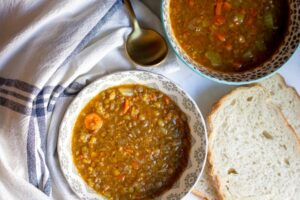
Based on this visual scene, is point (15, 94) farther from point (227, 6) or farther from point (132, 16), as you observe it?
point (227, 6)

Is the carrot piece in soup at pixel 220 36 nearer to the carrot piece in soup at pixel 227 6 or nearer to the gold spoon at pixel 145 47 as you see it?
the carrot piece in soup at pixel 227 6

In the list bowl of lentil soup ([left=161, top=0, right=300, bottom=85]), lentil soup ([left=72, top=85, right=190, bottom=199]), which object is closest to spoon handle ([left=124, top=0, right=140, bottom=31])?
bowl of lentil soup ([left=161, top=0, right=300, bottom=85])

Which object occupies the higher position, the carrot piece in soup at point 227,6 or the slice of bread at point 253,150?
the carrot piece in soup at point 227,6

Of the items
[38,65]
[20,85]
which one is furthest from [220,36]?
[20,85]

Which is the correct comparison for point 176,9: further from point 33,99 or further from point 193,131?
point 33,99

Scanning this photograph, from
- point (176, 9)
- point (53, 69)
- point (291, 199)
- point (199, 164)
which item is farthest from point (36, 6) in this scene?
point (291, 199)

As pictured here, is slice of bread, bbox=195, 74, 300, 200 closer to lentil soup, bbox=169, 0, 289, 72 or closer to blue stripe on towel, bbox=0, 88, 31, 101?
lentil soup, bbox=169, 0, 289, 72

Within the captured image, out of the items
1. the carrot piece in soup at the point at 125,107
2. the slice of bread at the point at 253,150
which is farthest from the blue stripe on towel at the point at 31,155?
the slice of bread at the point at 253,150
